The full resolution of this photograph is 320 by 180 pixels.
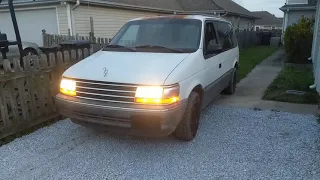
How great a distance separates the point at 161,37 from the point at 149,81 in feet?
4.70

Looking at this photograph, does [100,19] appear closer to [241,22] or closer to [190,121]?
[190,121]

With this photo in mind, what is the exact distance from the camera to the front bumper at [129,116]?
3445 mm

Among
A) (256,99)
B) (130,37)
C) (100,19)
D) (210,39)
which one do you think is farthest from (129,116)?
(100,19)

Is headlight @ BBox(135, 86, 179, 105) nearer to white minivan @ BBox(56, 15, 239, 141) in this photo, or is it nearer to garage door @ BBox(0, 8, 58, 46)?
white minivan @ BBox(56, 15, 239, 141)

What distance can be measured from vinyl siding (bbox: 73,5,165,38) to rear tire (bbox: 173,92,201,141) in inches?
431

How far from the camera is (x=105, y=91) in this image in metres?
3.66

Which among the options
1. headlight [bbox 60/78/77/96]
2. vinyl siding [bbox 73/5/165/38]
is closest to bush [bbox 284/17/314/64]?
vinyl siding [bbox 73/5/165/38]

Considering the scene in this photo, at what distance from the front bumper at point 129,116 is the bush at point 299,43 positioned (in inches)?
362

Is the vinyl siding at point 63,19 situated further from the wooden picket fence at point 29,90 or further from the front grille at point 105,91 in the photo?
the front grille at point 105,91

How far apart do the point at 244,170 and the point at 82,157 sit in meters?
2.16

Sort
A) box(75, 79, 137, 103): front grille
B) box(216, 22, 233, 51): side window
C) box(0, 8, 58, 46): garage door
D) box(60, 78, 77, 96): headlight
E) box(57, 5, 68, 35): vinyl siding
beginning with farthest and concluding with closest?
box(0, 8, 58, 46): garage door
box(57, 5, 68, 35): vinyl siding
box(216, 22, 233, 51): side window
box(60, 78, 77, 96): headlight
box(75, 79, 137, 103): front grille

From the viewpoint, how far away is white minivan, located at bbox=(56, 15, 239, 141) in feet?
11.5

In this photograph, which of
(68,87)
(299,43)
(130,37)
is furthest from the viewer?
(299,43)

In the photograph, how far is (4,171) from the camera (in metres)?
3.52
